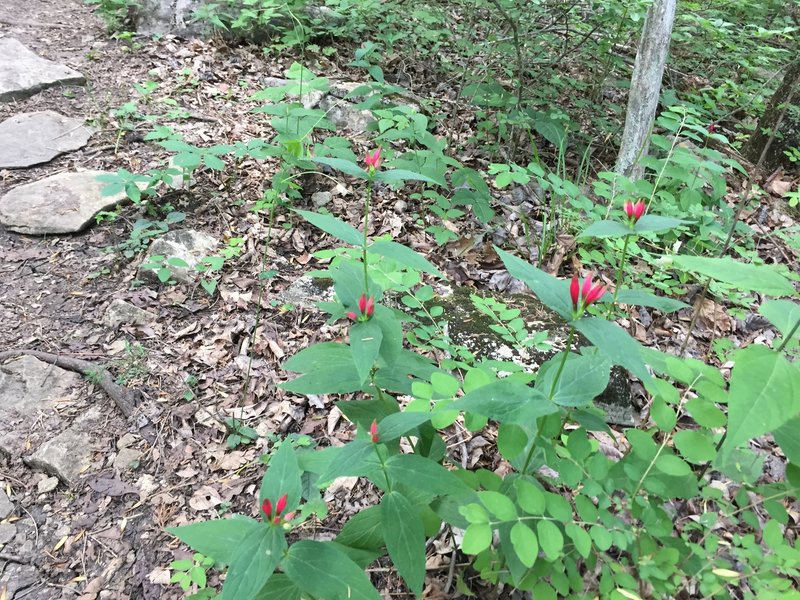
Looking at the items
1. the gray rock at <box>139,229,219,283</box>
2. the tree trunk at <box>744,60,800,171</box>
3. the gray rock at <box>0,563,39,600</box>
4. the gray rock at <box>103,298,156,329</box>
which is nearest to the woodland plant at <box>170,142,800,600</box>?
the gray rock at <box>0,563,39,600</box>

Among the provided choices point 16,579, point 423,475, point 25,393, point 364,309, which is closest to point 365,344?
point 364,309

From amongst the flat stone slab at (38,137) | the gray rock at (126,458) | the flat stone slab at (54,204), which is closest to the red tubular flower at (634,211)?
the gray rock at (126,458)

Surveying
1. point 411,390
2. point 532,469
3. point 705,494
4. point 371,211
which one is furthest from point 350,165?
point 371,211

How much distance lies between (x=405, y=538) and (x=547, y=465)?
1.36 feet

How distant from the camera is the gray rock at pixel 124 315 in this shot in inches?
128

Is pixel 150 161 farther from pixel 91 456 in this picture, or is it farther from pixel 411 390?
pixel 411 390

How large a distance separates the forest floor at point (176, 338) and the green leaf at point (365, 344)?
1.17 meters

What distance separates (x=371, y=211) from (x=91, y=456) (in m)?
2.51

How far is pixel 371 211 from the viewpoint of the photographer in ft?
13.4

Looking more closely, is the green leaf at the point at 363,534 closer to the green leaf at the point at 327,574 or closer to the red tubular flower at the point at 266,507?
the green leaf at the point at 327,574

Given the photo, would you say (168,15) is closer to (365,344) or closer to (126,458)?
(126,458)

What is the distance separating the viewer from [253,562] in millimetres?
1128

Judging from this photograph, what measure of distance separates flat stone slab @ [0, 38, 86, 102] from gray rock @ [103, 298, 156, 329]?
3283 millimetres

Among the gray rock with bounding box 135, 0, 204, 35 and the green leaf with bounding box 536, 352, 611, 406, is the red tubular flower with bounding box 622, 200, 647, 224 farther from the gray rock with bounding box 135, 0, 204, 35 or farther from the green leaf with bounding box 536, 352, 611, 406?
the gray rock with bounding box 135, 0, 204, 35
